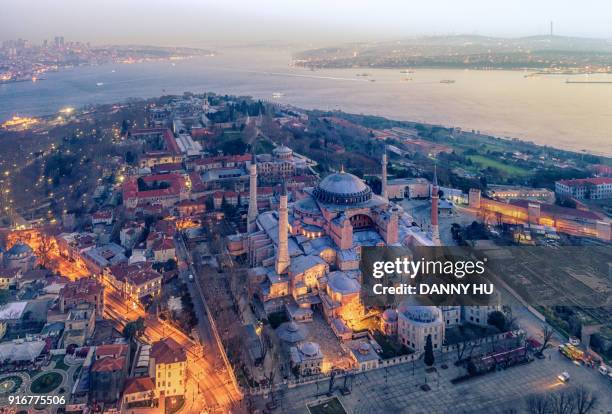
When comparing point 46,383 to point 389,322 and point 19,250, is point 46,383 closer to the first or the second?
point 19,250

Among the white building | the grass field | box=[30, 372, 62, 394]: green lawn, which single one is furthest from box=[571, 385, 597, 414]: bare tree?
the grass field

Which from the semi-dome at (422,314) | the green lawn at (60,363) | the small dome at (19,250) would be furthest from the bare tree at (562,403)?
the small dome at (19,250)

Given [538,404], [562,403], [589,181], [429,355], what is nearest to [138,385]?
[429,355]

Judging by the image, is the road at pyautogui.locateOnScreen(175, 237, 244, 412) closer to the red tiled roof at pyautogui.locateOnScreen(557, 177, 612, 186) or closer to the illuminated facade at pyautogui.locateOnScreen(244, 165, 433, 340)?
the illuminated facade at pyautogui.locateOnScreen(244, 165, 433, 340)

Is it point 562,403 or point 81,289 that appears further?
point 81,289

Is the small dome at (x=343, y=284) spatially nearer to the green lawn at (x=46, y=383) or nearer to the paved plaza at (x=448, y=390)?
the paved plaza at (x=448, y=390)

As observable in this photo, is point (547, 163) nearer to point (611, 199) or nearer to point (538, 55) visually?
point (611, 199)
